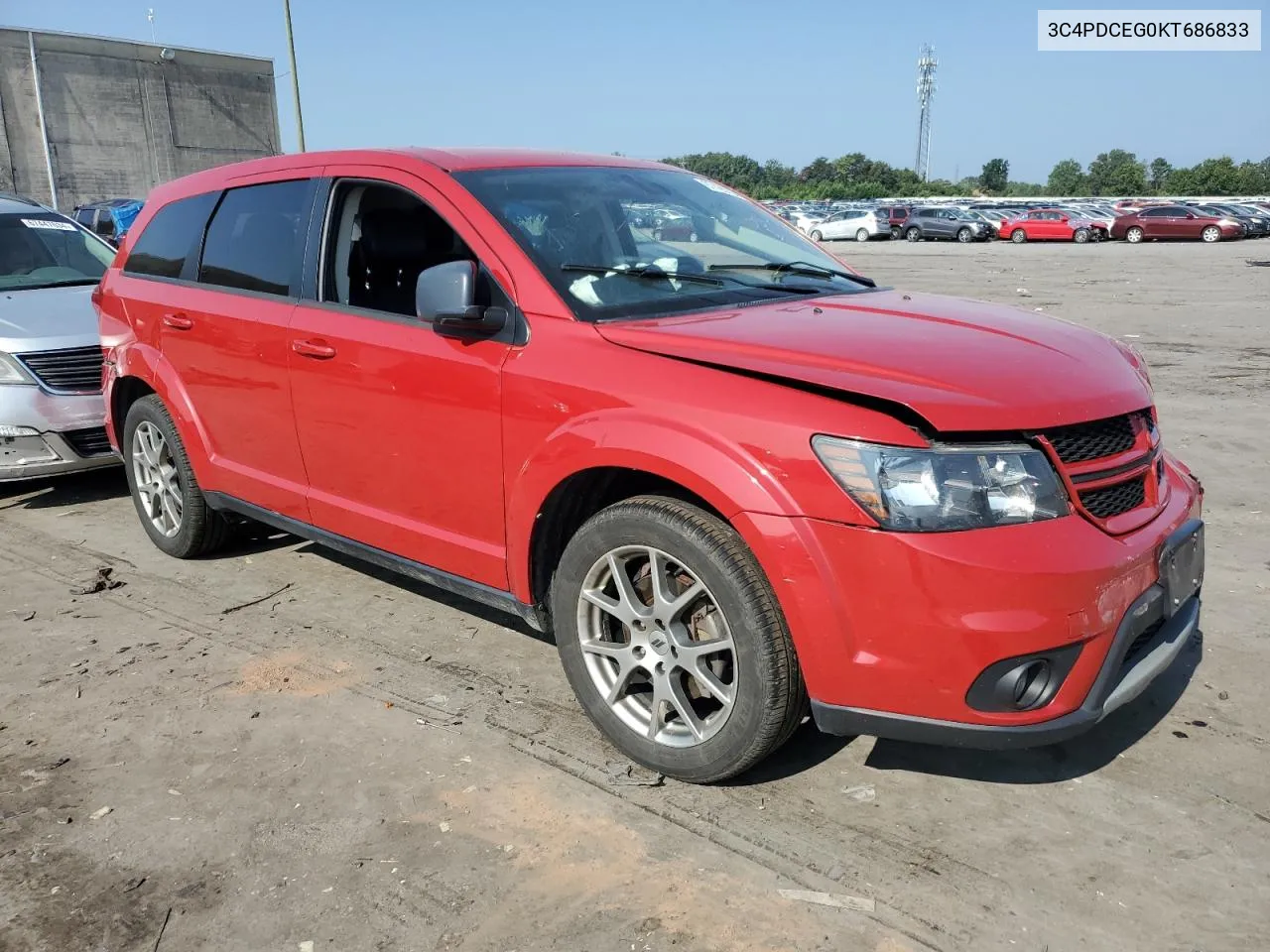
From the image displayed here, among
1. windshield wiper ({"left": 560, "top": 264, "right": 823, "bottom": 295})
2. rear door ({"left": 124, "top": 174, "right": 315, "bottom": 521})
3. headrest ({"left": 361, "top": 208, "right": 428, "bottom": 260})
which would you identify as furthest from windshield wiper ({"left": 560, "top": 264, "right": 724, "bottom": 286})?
rear door ({"left": 124, "top": 174, "right": 315, "bottom": 521})

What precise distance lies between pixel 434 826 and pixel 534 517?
95cm

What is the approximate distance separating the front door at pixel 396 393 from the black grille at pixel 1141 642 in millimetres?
1877

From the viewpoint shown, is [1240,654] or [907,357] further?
[1240,654]

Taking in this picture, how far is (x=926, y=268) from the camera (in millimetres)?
26406

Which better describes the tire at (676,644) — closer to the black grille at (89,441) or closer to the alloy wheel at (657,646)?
the alloy wheel at (657,646)

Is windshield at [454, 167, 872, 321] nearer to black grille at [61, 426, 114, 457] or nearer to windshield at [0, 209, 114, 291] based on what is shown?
black grille at [61, 426, 114, 457]

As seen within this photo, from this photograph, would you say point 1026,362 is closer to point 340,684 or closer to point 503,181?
point 503,181

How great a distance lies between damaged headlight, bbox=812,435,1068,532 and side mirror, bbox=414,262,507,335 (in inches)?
50.2

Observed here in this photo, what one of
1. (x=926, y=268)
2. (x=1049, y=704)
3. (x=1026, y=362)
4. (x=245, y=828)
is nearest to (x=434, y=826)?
(x=245, y=828)

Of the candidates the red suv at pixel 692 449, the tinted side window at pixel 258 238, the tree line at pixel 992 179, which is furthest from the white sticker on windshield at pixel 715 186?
the tree line at pixel 992 179

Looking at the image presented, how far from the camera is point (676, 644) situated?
119 inches

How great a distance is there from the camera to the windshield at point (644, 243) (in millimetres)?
3406

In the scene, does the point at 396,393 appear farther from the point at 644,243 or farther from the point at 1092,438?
the point at 1092,438

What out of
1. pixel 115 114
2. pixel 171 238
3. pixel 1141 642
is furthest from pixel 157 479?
pixel 115 114
